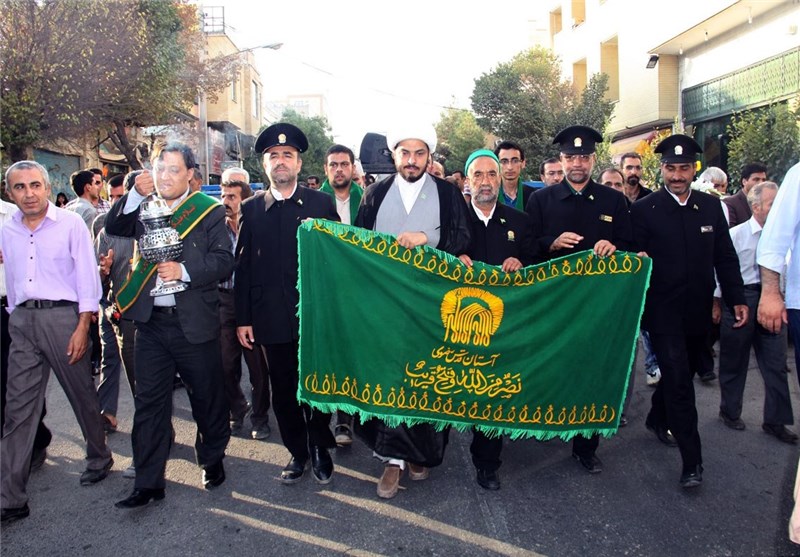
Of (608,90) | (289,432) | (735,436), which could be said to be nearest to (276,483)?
(289,432)

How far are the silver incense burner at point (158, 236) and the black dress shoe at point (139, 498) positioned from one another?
1.22 metres

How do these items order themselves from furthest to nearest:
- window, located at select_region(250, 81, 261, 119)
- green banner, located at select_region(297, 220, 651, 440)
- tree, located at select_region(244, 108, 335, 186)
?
window, located at select_region(250, 81, 261, 119) → tree, located at select_region(244, 108, 335, 186) → green banner, located at select_region(297, 220, 651, 440)

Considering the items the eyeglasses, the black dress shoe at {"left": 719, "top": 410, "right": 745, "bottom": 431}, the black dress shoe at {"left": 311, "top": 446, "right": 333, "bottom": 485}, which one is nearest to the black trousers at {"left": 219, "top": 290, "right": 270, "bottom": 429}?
the black dress shoe at {"left": 311, "top": 446, "right": 333, "bottom": 485}

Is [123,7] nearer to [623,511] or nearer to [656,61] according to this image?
[656,61]

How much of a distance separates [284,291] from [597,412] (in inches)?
86.9

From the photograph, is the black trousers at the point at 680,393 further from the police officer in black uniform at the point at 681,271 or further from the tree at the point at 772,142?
the tree at the point at 772,142

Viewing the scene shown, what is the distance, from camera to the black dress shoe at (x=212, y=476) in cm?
436

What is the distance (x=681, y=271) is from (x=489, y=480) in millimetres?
1873

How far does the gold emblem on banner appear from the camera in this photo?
4.23 meters

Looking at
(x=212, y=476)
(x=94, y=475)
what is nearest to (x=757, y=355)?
(x=212, y=476)

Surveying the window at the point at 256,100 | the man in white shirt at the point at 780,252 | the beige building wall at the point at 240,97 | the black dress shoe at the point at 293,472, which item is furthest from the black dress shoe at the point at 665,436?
the window at the point at 256,100

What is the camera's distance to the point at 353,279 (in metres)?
4.21

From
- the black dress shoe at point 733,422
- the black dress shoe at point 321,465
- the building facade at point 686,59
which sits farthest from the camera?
the building facade at point 686,59

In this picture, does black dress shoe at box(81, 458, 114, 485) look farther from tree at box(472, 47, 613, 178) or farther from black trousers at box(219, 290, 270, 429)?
tree at box(472, 47, 613, 178)
